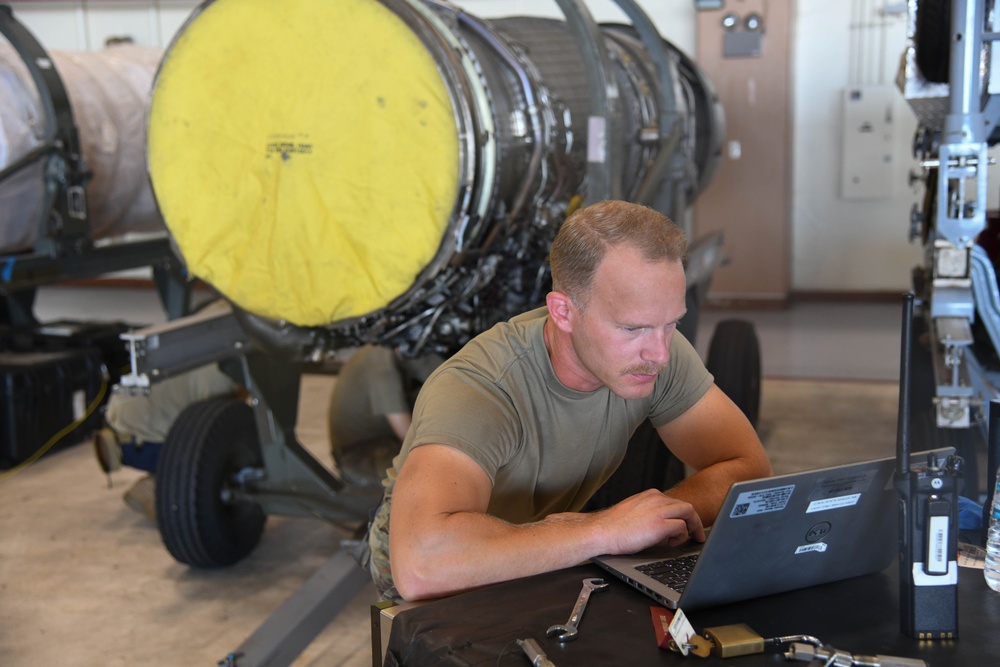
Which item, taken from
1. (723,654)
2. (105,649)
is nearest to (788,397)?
(105,649)

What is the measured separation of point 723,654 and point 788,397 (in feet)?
16.5

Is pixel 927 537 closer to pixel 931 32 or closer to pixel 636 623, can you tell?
pixel 636 623

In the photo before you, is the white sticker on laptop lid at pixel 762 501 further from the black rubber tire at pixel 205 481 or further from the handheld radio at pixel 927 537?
the black rubber tire at pixel 205 481

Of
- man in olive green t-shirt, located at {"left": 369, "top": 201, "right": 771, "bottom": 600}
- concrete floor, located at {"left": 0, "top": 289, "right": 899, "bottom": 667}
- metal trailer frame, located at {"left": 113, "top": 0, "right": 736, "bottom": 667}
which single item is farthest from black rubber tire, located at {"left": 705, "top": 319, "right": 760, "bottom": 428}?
man in olive green t-shirt, located at {"left": 369, "top": 201, "right": 771, "bottom": 600}

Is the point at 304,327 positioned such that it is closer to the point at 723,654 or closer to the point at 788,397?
the point at 723,654

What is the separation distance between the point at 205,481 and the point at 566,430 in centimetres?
206

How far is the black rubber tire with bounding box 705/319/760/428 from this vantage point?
472 cm

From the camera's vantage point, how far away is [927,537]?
1.40m

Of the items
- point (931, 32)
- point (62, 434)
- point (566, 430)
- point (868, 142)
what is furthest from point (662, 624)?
point (868, 142)

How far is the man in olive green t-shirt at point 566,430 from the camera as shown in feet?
5.51

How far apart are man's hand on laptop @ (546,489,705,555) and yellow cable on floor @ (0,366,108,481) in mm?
4183

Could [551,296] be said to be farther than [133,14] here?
No

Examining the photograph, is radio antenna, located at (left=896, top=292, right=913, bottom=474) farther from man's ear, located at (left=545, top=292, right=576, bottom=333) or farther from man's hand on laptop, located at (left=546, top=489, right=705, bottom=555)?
man's ear, located at (left=545, top=292, right=576, bottom=333)

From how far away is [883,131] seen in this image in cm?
839
